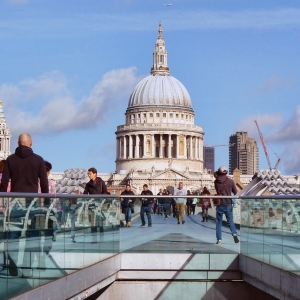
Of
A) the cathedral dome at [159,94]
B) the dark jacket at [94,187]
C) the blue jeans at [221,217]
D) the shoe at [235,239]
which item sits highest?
the cathedral dome at [159,94]

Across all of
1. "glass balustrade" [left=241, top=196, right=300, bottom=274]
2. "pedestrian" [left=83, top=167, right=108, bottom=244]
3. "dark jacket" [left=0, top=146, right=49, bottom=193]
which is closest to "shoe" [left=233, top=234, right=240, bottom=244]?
"glass balustrade" [left=241, top=196, right=300, bottom=274]

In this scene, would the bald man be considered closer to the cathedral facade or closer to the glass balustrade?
the glass balustrade

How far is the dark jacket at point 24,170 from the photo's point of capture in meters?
15.5

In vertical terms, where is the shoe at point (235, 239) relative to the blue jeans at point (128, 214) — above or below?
below

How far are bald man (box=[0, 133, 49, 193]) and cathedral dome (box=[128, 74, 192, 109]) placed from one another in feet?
586

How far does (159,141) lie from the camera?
631ft

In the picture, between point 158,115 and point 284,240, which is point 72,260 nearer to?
point 284,240

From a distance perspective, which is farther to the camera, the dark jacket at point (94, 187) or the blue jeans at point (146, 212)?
the blue jeans at point (146, 212)

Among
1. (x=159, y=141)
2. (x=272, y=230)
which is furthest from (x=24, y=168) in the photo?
(x=159, y=141)

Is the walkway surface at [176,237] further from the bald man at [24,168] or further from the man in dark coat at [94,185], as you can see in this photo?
the bald man at [24,168]

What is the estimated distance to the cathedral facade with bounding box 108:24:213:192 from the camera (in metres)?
186

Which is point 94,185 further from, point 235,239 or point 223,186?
point 235,239

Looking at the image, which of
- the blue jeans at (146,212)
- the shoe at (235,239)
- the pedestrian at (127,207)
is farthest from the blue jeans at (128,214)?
the shoe at (235,239)

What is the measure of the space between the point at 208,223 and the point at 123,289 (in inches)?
85.4
